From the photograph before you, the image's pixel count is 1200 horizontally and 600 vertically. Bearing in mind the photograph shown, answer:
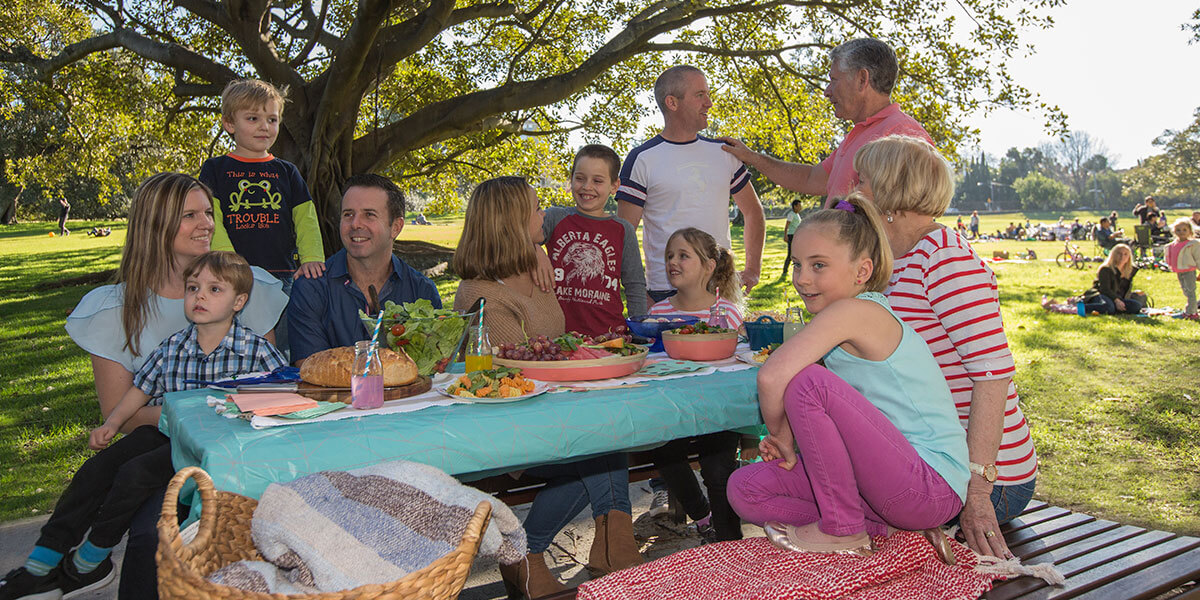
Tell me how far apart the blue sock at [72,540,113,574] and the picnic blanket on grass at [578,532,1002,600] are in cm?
174

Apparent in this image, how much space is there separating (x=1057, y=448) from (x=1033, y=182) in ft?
375

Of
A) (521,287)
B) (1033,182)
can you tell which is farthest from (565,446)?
(1033,182)

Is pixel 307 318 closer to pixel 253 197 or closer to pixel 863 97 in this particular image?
pixel 253 197

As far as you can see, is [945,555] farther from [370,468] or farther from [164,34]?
[164,34]

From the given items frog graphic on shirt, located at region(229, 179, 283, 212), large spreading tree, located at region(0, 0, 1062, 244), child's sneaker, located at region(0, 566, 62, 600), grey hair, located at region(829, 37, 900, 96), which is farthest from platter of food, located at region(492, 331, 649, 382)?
large spreading tree, located at region(0, 0, 1062, 244)

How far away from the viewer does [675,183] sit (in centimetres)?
466

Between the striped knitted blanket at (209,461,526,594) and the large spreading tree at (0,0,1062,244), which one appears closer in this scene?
the striped knitted blanket at (209,461,526,594)

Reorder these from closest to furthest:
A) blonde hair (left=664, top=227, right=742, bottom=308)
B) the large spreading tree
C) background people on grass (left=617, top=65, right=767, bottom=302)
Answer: blonde hair (left=664, top=227, right=742, bottom=308), background people on grass (left=617, top=65, right=767, bottom=302), the large spreading tree

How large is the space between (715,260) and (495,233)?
4.13ft

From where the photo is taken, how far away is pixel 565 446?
7.43 feet

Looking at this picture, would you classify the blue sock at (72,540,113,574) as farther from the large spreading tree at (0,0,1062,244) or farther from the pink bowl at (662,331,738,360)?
the large spreading tree at (0,0,1062,244)

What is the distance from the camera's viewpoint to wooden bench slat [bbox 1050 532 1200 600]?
7.17 feet

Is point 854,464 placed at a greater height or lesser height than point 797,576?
greater

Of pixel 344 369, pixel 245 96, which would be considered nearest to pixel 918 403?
pixel 344 369
